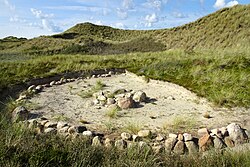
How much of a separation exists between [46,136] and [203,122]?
425 centimetres

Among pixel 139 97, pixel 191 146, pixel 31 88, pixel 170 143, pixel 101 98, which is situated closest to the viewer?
pixel 191 146

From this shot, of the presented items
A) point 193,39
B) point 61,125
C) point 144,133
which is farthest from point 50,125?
point 193,39

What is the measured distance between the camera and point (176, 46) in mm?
33656

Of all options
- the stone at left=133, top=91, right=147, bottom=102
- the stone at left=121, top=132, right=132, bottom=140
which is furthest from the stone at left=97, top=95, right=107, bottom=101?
the stone at left=121, top=132, right=132, bottom=140

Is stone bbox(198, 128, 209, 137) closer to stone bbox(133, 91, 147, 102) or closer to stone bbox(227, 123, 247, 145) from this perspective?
stone bbox(227, 123, 247, 145)

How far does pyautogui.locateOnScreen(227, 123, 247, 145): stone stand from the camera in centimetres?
656

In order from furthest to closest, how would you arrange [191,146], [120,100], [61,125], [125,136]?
[120,100] < [61,125] < [125,136] < [191,146]

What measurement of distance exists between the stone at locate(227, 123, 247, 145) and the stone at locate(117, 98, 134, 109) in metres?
3.10

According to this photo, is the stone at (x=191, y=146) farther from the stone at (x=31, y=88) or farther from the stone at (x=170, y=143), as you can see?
the stone at (x=31, y=88)

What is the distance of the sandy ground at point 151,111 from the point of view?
7746 mm

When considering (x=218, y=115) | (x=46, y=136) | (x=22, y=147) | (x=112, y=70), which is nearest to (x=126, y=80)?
(x=112, y=70)

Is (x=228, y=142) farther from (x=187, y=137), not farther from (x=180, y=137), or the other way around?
(x=180, y=137)

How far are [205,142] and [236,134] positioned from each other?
77cm

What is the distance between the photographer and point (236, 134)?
6633 mm
